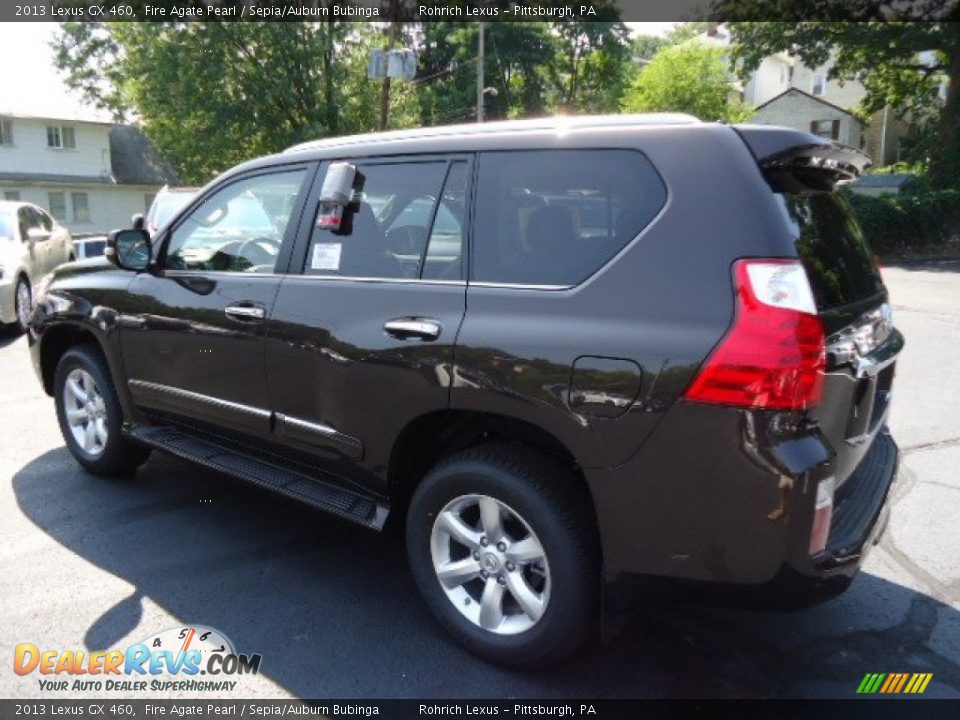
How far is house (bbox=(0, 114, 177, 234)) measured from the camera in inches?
1345

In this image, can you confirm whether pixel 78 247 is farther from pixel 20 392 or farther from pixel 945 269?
pixel 945 269

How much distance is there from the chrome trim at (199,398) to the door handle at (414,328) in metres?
0.88

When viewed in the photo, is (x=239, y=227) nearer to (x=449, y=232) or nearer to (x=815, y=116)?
(x=449, y=232)

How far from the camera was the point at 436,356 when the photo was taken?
2732 millimetres

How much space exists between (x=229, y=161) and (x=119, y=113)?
9393mm

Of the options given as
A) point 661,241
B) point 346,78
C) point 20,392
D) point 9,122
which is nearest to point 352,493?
point 661,241

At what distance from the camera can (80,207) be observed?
3719 centimetres

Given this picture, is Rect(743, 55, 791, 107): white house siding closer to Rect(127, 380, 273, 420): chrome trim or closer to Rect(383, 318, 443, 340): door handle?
Rect(127, 380, 273, 420): chrome trim

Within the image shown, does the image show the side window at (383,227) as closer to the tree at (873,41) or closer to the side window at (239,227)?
the side window at (239,227)

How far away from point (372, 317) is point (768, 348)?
1468 millimetres

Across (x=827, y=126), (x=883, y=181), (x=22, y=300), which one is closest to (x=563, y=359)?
(x=22, y=300)

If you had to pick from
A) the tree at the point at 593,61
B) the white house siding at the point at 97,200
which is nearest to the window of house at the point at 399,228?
the white house siding at the point at 97,200

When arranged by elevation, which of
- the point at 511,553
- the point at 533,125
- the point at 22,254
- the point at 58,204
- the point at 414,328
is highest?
the point at 533,125

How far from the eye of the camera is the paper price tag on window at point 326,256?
3236 mm
